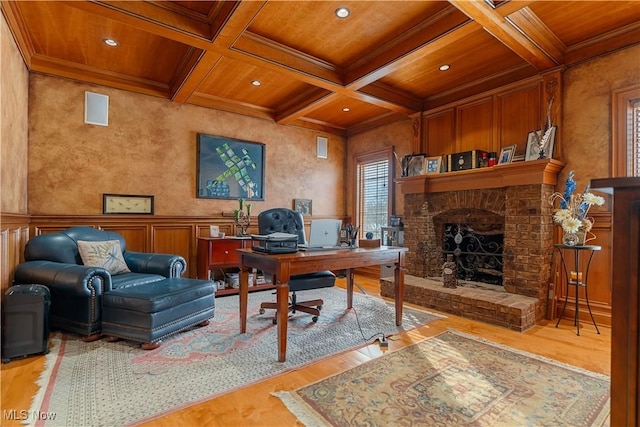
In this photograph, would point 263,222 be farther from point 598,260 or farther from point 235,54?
point 598,260

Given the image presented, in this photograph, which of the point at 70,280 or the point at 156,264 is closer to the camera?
the point at 70,280

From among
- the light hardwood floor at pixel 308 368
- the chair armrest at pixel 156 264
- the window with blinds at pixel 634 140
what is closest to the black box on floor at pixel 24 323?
the light hardwood floor at pixel 308 368

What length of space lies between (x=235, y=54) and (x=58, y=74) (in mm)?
2232

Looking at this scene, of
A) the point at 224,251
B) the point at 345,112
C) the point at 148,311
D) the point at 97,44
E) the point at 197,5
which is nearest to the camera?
the point at 148,311

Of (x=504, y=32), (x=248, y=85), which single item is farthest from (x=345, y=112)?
(x=504, y=32)

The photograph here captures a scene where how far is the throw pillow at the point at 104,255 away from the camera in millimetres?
3012

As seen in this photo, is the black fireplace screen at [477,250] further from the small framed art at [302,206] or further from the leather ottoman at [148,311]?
the leather ottoman at [148,311]

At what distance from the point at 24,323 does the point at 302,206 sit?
3.86 metres

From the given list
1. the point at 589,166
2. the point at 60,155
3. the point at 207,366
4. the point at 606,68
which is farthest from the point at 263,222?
the point at 606,68

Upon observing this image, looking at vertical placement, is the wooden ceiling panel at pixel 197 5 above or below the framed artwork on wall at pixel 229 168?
above

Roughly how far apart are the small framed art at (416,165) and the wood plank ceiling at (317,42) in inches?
33.1

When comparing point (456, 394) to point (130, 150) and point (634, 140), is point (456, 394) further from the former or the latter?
point (130, 150)

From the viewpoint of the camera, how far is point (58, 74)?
11.7ft

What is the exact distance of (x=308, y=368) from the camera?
7.23ft
